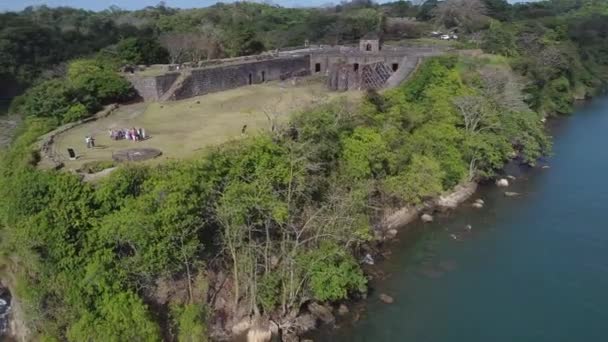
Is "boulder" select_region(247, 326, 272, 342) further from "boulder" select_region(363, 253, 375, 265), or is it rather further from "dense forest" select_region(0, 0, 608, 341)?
"boulder" select_region(363, 253, 375, 265)

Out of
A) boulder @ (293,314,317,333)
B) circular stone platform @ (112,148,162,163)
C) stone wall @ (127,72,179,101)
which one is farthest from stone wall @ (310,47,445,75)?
boulder @ (293,314,317,333)

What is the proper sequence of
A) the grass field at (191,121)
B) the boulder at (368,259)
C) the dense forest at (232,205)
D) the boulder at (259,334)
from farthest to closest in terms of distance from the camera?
the grass field at (191,121) → the boulder at (368,259) → the boulder at (259,334) → the dense forest at (232,205)

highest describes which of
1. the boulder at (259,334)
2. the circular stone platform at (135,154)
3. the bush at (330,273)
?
the circular stone platform at (135,154)

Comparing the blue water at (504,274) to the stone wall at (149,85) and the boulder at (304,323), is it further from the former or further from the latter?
the stone wall at (149,85)

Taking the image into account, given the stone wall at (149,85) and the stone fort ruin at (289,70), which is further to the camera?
the stone fort ruin at (289,70)

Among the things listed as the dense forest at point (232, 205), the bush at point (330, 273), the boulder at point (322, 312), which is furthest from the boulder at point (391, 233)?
the boulder at point (322, 312)

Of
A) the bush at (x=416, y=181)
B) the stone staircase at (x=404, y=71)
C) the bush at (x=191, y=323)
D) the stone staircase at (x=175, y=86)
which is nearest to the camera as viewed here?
the bush at (x=191, y=323)

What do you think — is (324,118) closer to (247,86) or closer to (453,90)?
(453,90)
